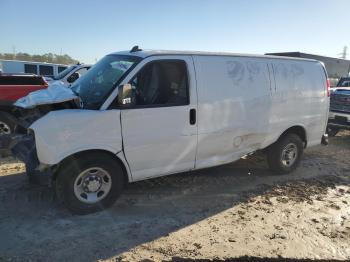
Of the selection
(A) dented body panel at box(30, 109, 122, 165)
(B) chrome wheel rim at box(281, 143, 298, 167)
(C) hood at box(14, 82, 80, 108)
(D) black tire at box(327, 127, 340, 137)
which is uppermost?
(C) hood at box(14, 82, 80, 108)

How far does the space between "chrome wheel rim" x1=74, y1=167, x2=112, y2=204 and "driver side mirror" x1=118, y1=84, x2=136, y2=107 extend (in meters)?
0.88

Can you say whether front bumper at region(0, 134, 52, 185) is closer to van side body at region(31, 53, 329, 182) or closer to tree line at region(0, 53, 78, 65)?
van side body at region(31, 53, 329, 182)

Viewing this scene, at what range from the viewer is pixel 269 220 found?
15.9 ft

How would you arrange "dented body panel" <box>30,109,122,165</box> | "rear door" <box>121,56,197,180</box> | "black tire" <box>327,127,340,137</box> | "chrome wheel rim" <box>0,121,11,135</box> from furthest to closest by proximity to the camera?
"black tire" <box>327,127,340,137</box>
"chrome wheel rim" <box>0,121,11,135</box>
"rear door" <box>121,56,197,180</box>
"dented body panel" <box>30,109,122,165</box>

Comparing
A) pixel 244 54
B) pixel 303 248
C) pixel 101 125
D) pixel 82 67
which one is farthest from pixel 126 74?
pixel 82 67

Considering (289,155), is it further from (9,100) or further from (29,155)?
(9,100)

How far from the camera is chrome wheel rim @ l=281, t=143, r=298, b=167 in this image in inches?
261

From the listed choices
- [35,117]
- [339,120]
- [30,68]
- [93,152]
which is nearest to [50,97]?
[35,117]

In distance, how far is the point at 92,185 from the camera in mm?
4699

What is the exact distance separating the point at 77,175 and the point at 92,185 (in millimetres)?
273

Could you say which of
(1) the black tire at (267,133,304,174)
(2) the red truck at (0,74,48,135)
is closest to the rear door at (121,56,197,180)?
(1) the black tire at (267,133,304,174)

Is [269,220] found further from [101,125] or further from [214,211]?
[101,125]

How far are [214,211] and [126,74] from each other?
86.0 inches

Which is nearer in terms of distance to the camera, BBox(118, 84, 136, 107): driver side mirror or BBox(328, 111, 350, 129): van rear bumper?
BBox(118, 84, 136, 107): driver side mirror
